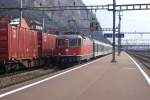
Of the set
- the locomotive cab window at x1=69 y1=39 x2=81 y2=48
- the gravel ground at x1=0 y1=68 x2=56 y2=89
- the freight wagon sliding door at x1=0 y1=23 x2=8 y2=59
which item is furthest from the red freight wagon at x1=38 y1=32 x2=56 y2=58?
the gravel ground at x1=0 y1=68 x2=56 y2=89

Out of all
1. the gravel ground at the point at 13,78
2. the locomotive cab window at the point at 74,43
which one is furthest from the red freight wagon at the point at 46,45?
the gravel ground at the point at 13,78

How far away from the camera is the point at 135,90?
16.7 metres

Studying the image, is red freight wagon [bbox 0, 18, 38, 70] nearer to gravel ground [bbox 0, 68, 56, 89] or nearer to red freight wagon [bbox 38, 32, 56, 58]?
gravel ground [bbox 0, 68, 56, 89]

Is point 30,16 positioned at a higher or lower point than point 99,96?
higher

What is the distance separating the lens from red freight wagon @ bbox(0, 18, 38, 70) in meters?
28.6

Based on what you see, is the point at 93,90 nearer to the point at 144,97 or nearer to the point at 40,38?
the point at 144,97

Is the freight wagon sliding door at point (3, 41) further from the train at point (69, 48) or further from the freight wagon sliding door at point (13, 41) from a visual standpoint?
the train at point (69, 48)

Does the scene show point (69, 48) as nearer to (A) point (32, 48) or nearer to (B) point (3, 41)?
(A) point (32, 48)

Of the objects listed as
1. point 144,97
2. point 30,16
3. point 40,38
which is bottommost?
point 144,97

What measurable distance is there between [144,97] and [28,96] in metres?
3.64

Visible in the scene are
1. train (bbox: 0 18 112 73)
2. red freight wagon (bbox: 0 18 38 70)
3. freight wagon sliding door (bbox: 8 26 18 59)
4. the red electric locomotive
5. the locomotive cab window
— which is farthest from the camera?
the locomotive cab window

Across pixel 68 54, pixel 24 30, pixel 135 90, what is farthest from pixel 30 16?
pixel 135 90

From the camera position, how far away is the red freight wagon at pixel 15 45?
28.6 metres

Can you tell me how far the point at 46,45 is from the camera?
4119 cm
